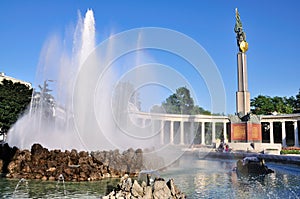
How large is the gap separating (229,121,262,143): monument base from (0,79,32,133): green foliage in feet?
88.1

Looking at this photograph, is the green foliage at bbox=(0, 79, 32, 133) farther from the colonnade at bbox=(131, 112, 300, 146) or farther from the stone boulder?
the stone boulder

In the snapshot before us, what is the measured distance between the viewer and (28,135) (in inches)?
906

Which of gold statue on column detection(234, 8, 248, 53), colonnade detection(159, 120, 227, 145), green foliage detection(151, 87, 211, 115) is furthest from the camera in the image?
green foliage detection(151, 87, 211, 115)

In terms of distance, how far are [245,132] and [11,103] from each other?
2933 cm

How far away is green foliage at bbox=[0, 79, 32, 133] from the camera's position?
32.6m

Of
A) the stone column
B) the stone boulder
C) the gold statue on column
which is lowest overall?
the stone boulder

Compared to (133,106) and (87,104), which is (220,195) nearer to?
(87,104)

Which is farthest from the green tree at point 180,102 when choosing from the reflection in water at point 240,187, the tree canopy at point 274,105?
the reflection in water at point 240,187

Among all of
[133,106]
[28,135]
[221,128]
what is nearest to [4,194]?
[28,135]

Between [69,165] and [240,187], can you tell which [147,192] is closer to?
[240,187]

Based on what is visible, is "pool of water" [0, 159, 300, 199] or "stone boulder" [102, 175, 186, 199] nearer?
"stone boulder" [102, 175, 186, 199]

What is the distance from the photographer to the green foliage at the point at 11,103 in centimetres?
3259

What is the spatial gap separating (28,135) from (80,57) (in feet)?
25.1

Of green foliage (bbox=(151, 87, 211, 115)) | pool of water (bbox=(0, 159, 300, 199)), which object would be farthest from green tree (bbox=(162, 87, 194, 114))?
pool of water (bbox=(0, 159, 300, 199))
